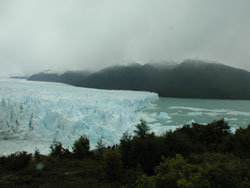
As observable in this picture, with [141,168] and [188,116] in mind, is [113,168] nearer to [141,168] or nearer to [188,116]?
[141,168]

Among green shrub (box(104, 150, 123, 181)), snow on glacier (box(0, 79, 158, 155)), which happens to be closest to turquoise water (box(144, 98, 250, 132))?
snow on glacier (box(0, 79, 158, 155))

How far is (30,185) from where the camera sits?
4309mm

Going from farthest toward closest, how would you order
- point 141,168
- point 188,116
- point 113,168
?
point 188,116
point 141,168
point 113,168

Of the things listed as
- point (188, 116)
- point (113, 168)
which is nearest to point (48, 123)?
point (113, 168)

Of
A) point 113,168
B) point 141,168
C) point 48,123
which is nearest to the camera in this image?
point 113,168

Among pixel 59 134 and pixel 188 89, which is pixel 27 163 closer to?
pixel 59 134

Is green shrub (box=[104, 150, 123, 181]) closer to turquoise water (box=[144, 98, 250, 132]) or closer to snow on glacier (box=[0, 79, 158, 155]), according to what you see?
snow on glacier (box=[0, 79, 158, 155])

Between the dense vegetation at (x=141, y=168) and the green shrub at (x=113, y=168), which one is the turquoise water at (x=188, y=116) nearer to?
the dense vegetation at (x=141, y=168)

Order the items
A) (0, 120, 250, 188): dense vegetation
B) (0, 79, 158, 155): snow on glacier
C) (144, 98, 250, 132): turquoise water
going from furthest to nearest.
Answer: (144, 98, 250, 132): turquoise water → (0, 79, 158, 155): snow on glacier → (0, 120, 250, 188): dense vegetation

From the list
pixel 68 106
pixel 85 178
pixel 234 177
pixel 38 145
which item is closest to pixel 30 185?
pixel 85 178

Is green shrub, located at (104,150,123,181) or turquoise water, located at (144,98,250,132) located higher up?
green shrub, located at (104,150,123,181)

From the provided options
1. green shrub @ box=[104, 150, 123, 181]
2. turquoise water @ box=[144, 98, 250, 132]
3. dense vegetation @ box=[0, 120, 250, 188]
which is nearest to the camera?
dense vegetation @ box=[0, 120, 250, 188]

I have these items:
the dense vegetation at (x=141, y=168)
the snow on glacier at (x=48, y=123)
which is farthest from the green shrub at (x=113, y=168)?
the snow on glacier at (x=48, y=123)

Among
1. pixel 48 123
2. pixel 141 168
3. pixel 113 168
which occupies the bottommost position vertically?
pixel 48 123
